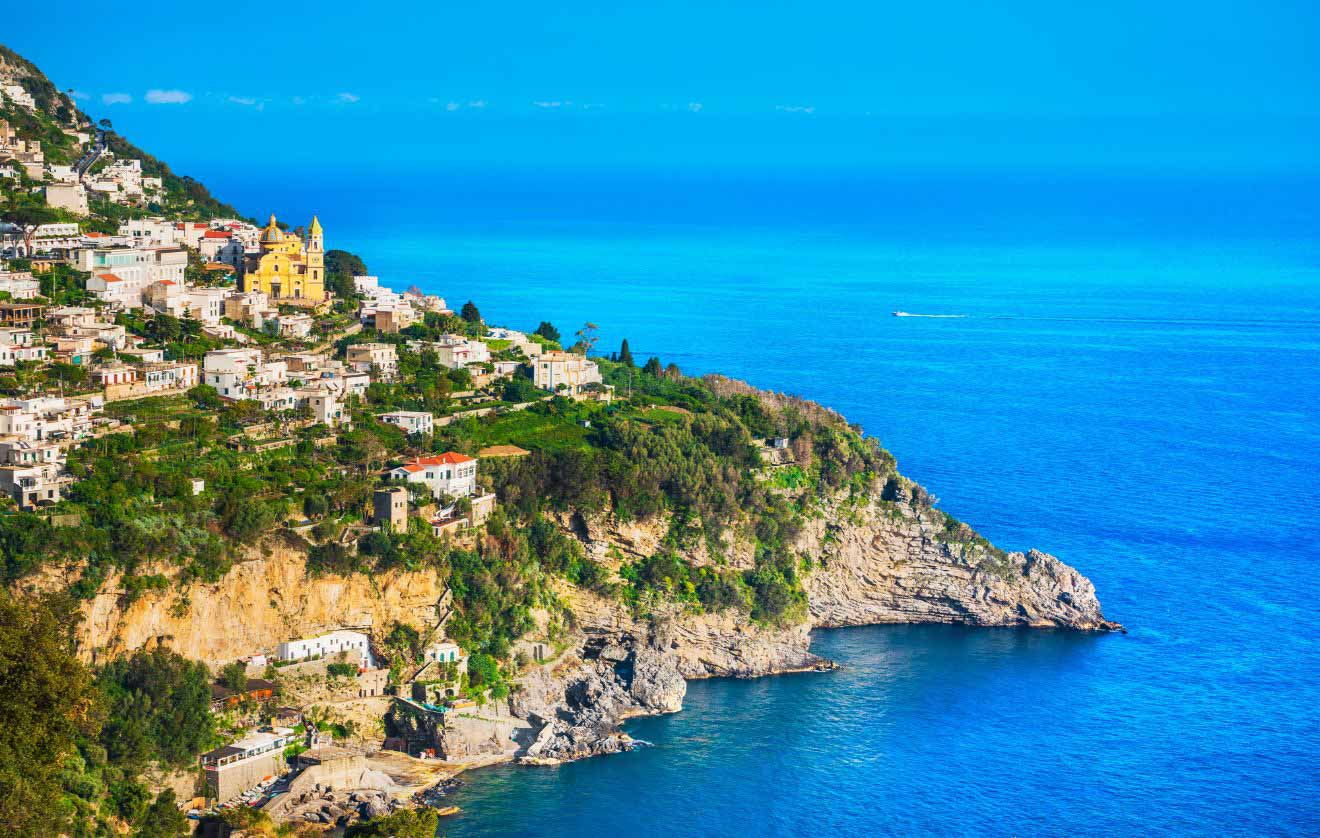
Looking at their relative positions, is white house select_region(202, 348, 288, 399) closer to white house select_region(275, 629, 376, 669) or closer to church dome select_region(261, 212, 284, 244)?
white house select_region(275, 629, 376, 669)

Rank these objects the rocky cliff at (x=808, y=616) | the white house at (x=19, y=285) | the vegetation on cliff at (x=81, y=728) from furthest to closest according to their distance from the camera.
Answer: the white house at (x=19, y=285) < the rocky cliff at (x=808, y=616) < the vegetation on cliff at (x=81, y=728)

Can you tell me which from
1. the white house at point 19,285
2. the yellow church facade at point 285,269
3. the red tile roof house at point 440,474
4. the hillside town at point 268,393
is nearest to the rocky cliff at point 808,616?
the hillside town at point 268,393

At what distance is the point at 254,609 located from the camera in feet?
147

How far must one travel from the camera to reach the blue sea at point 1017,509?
4416 cm

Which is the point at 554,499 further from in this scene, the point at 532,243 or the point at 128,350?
the point at 532,243

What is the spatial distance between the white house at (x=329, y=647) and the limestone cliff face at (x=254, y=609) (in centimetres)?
26

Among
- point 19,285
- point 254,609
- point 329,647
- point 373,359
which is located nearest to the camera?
point 254,609

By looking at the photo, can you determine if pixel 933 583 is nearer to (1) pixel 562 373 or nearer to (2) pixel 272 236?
(1) pixel 562 373

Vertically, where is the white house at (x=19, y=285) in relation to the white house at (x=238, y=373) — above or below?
above

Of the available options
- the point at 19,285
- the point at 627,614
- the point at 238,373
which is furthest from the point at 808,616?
the point at 19,285

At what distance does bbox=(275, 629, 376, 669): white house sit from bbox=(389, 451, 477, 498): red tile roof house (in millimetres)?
4708

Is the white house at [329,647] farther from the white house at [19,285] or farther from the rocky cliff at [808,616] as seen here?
the white house at [19,285]

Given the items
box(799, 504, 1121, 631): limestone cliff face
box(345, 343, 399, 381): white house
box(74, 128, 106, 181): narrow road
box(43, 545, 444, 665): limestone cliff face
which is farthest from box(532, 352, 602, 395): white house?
box(74, 128, 106, 181): narrow road

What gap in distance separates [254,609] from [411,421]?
9.43 m
